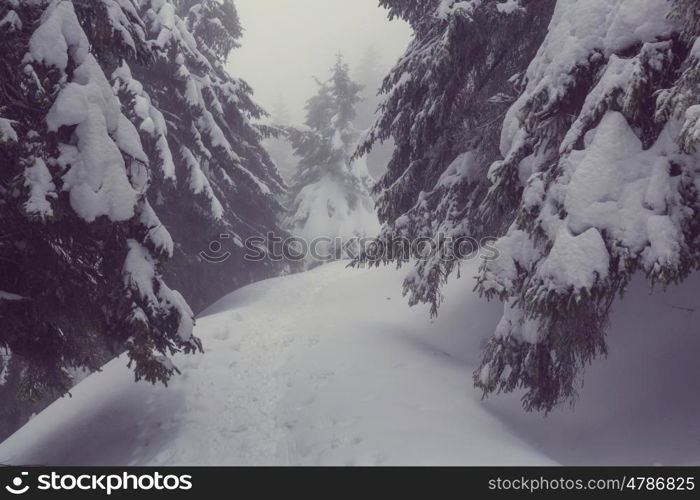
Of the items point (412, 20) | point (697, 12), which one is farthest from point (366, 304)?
point (697, 12)

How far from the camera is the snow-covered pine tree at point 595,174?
Result: 4270 millimetres

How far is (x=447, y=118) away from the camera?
806cm

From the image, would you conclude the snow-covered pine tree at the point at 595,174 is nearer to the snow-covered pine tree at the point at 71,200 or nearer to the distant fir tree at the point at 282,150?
the snow-covered pine tree at the point at 71,200

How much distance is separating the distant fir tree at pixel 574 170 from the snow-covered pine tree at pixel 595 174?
0.01 meters

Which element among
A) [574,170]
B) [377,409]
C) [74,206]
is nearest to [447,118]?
[574,170]

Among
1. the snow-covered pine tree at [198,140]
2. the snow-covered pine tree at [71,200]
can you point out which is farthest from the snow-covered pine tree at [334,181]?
the snow-covered pine tree at [71,200]

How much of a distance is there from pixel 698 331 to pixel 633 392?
122cm

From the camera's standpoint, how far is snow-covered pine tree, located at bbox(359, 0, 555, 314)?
23.3 feet

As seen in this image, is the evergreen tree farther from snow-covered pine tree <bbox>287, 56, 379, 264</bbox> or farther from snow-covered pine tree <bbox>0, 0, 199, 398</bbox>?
snow-covered pine tree <bbox>287, 56, 379, 264</bbox>

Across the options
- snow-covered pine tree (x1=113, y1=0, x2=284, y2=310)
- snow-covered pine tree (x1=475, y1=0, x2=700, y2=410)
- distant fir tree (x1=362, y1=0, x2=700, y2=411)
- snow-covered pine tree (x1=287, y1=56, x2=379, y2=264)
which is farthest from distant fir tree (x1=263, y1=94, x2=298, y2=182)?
snow-covered pine tree (x1=475, y1=0, x2=700, y2=410)

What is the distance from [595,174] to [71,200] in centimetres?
562

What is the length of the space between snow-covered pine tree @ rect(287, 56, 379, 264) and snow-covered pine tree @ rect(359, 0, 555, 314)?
16071mm

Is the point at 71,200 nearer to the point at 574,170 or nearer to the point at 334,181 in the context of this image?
the point at 574,170

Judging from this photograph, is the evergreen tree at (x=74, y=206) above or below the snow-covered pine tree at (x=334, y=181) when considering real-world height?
above
